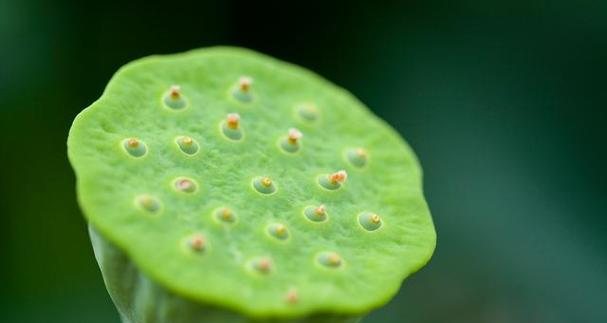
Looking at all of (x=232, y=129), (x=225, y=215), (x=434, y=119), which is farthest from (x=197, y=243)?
(x=434, y=119)

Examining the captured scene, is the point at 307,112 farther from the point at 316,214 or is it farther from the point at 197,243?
the point at 197,243

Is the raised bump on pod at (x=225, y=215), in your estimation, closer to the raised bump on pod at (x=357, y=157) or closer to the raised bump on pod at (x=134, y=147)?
the raised bump on pod at (x=134, y=147)

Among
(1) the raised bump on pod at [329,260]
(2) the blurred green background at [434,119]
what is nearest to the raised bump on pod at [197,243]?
(1) the raised bump on pod at [329,260]

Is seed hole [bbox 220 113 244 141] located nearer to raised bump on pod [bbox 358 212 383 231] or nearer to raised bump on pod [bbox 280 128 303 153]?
raised bump on pod [bbox 280 128 303 153]

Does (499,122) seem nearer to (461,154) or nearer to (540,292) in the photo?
(461,154)

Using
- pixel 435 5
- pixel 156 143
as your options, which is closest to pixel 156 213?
pixel 156 143
